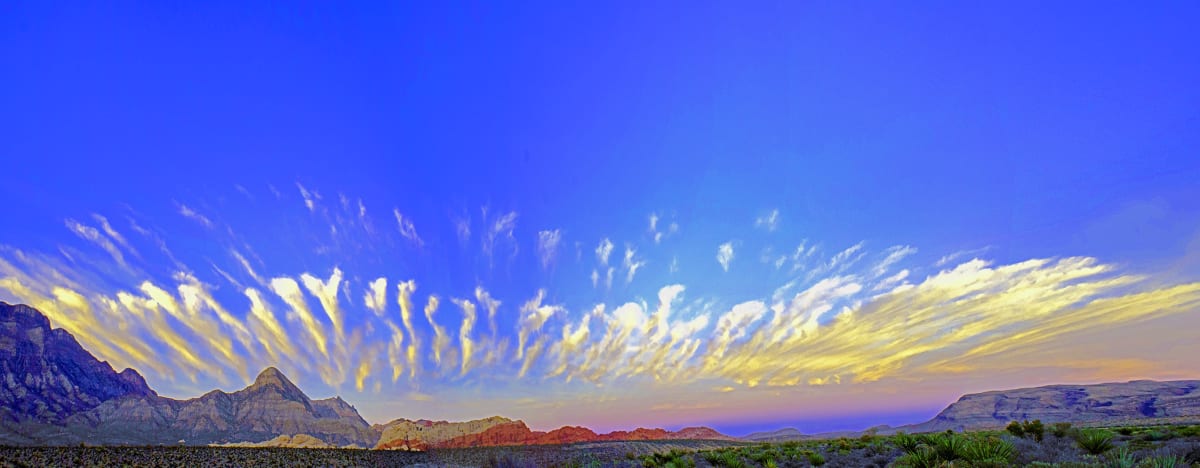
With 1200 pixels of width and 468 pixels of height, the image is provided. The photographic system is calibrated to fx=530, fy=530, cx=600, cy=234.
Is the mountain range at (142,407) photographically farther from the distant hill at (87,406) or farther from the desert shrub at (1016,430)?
the desert shrub at (1016,430)

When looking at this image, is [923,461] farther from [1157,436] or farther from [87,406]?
[87,406]

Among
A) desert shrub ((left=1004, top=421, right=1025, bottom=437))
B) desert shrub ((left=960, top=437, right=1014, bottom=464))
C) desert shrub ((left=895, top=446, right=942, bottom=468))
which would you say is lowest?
desert shrub ((left=1004, top=421, right=1025, bottom=437))

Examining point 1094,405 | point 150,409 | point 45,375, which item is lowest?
point 1094,405

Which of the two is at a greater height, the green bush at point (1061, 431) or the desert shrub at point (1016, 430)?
the green bush at point (1061, 431)

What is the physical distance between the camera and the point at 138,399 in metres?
173

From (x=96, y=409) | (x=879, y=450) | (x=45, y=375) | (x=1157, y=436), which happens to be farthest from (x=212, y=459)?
(x=45, y=375)

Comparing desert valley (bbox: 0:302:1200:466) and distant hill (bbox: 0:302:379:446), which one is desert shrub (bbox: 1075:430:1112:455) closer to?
desert valley (bbox: 0:302:1200:466)

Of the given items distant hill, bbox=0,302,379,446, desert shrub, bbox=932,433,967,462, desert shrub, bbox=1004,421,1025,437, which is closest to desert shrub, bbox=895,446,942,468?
desert shrub, bbox=932,433,967,462

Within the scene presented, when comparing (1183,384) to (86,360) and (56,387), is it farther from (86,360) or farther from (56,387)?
(86,360)

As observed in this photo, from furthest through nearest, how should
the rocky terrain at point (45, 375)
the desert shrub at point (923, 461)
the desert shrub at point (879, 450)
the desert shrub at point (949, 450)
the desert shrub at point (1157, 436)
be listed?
the rocky terrain at point (45, 375), the desert shrub at point (879, 450), the desert shrub at point (1157, 436), the desert shrub at point (923, 461), the desert shrub at point (949, 450)

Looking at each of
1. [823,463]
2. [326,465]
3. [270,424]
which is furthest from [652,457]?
[270,424]

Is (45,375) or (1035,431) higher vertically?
(45,375)

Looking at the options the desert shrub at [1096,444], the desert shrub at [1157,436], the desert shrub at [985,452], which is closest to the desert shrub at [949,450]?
the desert shrub at [985,452]

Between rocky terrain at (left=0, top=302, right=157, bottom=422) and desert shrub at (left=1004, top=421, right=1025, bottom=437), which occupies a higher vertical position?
rocky terrain at (left=0, top=302, right=157, bottom=422)
